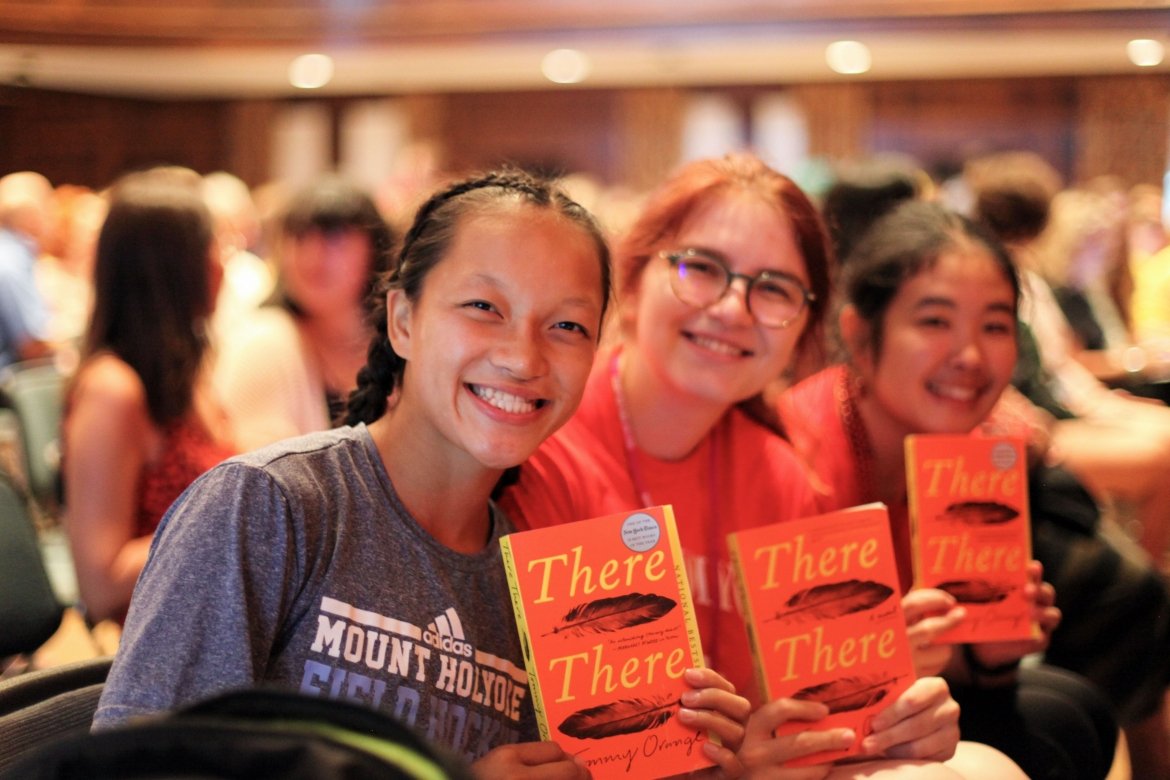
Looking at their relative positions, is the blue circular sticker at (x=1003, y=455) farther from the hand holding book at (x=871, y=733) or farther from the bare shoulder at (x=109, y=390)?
the bare shoulder at (x=109, y=390)

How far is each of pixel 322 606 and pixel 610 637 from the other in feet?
1.08

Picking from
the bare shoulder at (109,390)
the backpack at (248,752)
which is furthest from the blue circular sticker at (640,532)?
the bare shoulder at (109,390)

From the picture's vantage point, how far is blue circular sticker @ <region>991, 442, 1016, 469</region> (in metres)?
1.83

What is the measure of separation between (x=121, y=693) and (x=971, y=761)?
49.1 inches

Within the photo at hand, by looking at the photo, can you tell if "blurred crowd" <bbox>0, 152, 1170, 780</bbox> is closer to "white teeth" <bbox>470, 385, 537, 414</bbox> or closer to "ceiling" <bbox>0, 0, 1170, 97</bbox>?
"white teeth" <bbox>470, 385, 537, 414</bbox>

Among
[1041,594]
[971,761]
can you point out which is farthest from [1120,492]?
[971,761]

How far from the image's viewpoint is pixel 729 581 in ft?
5.93

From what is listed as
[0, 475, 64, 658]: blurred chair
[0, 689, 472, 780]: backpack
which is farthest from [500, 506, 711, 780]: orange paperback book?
[0, 475, 64, 658]: blurred chair

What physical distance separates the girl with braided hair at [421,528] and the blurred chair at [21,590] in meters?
0.80

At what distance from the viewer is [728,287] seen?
6.03ft

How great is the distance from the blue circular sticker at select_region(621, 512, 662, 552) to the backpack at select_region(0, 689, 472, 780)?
57 centimetres

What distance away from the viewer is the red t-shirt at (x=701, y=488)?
1.73 m

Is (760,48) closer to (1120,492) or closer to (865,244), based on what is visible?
(1120,492)

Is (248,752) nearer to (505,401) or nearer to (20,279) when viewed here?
(505,401)
